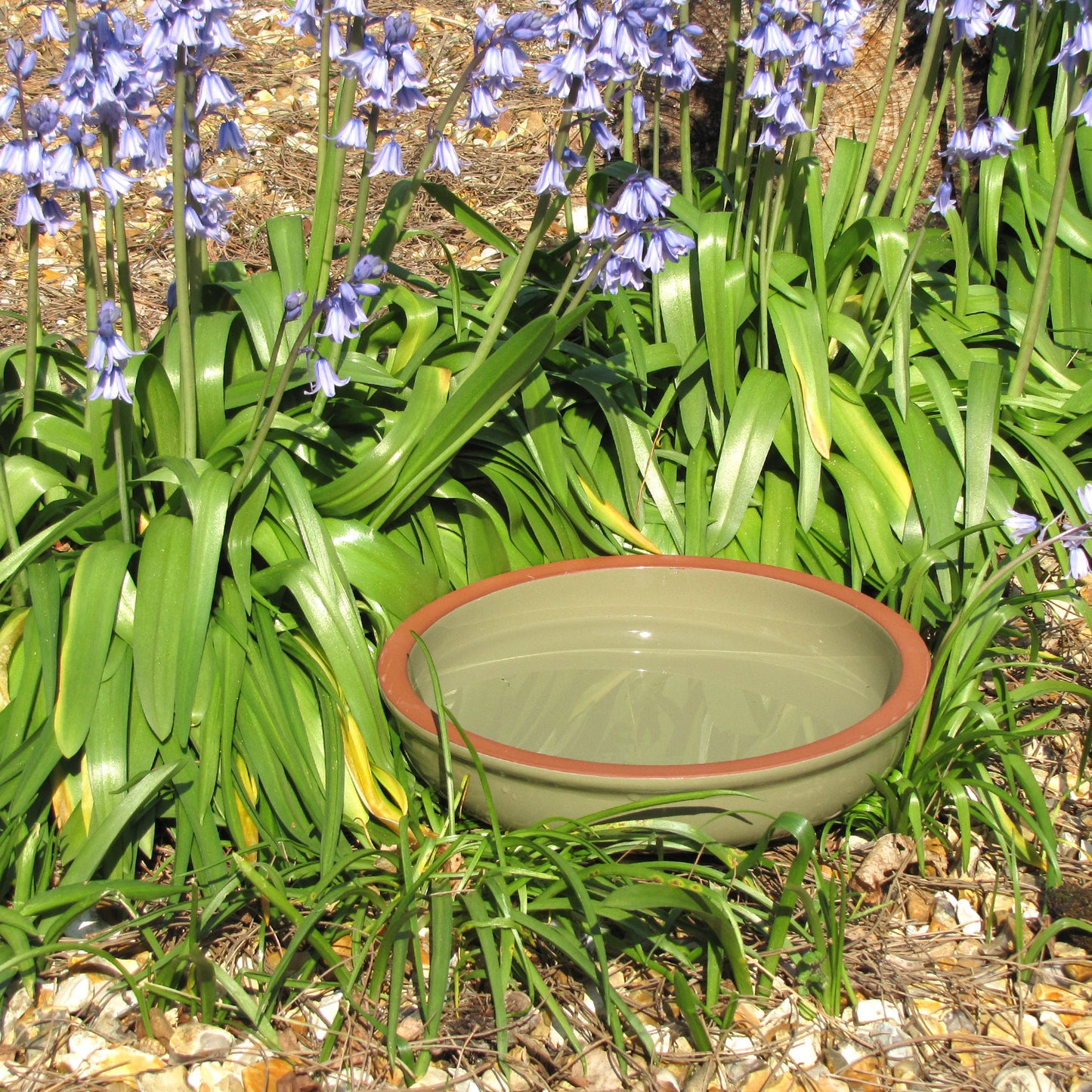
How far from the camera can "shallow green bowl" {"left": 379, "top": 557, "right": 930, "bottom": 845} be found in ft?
6.56

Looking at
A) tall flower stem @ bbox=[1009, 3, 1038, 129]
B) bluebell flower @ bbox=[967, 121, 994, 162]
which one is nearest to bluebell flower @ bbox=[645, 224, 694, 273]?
bluebell flower @ bbox=[967, 121, 994, 162]

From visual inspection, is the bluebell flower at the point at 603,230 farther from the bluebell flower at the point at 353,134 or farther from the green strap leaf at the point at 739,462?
the green strap leaf at the point at 739,462

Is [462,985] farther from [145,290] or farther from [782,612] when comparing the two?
[145,290]

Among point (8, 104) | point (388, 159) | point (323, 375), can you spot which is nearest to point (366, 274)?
point (323, 375)

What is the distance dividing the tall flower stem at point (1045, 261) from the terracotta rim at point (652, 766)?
2.80ft

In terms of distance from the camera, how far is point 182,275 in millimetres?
2258

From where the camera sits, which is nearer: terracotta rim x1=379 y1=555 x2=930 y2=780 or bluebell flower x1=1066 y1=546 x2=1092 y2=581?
terracotta rim x1=379 y1=555 x2=930 y2=780

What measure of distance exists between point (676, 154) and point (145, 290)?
7.09ft

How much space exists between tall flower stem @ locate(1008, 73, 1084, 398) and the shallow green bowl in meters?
0.87

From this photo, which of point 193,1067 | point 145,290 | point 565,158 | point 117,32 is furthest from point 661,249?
point 145,290

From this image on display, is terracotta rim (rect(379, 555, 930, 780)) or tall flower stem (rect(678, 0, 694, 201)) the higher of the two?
tall flower stem (rect(678, 0, 694, 201))

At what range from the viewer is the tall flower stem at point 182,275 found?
2.06 meters

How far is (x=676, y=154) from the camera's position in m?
4.68

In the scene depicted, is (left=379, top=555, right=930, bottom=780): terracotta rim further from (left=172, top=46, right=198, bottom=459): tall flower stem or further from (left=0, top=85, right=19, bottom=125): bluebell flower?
(left=0, top=85, right=19, bottom=125): bluebell flower
